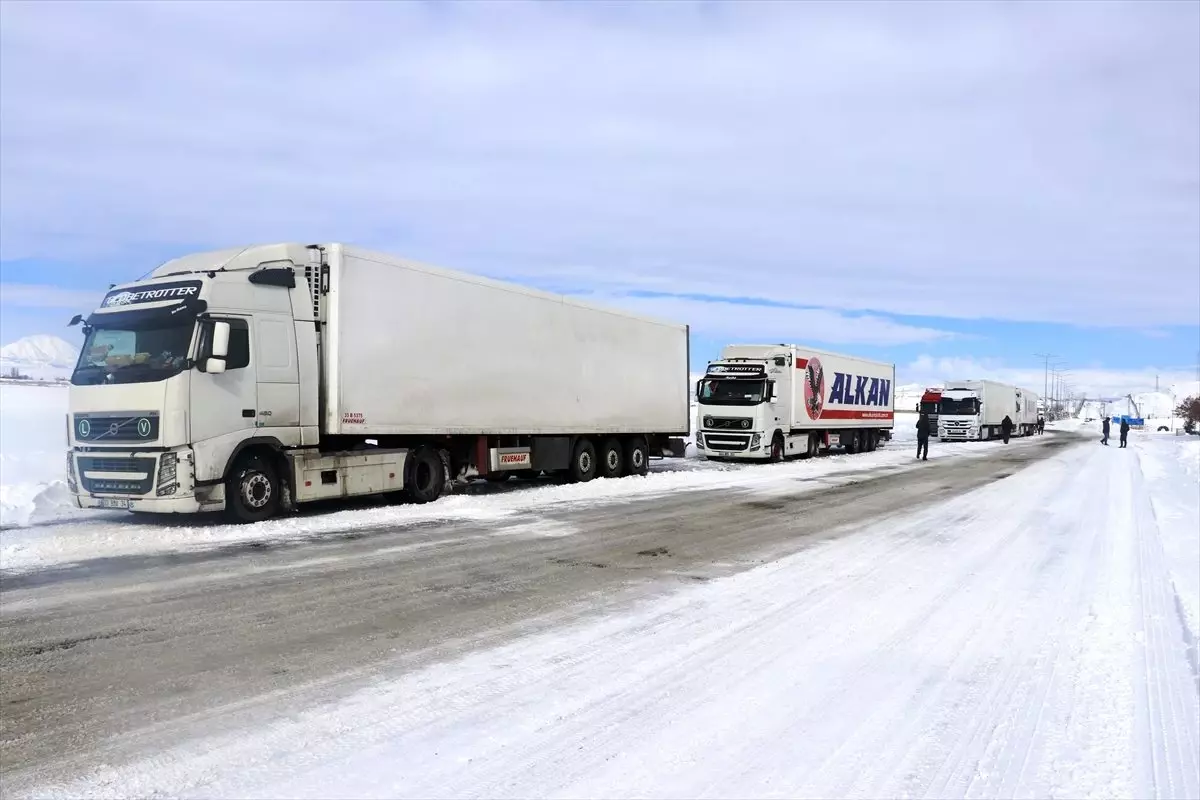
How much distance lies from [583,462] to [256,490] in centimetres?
809

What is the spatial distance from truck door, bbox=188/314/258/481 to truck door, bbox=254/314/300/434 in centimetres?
13

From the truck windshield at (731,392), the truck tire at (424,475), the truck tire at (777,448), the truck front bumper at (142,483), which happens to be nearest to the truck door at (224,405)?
the truck front bumper at (142,483)

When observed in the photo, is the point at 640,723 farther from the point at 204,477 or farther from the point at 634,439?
the point at 634,439

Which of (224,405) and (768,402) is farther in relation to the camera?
(768,402)

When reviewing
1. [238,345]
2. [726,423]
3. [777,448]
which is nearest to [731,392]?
[726,423]

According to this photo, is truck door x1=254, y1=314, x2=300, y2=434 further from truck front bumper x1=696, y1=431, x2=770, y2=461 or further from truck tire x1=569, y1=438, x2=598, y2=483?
truck front bumper x1=696, y1=431, x2=770, y2=461

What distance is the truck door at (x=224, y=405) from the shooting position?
10617 mm

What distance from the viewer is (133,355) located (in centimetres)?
1090

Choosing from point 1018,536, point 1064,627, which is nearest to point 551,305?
point 1018,536

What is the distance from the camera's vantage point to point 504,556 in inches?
356

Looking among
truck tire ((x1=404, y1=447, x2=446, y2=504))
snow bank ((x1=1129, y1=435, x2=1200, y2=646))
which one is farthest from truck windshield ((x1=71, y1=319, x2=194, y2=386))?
snow bank ((x1=1129, y1=435, x2=1200, y2=646))

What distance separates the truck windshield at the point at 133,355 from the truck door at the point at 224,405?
0.31 metres

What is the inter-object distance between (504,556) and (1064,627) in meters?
5.28

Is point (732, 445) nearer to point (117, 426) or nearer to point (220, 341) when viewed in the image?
point (220, 341)
